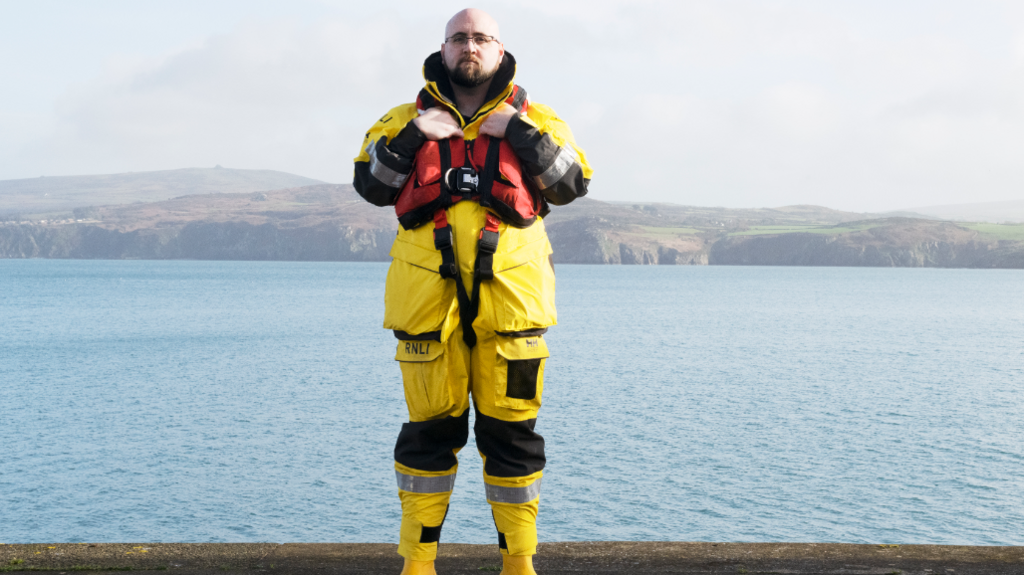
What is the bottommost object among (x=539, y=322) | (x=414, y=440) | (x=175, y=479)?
(x=175, y=479)

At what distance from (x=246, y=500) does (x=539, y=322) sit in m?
20.8

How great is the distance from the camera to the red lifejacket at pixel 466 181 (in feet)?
11.3

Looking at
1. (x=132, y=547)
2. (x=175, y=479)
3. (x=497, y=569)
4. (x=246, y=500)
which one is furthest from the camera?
(x=175, y=479)

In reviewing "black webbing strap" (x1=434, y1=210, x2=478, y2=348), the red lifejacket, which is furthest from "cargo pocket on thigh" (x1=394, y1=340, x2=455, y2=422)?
the red lifejacket

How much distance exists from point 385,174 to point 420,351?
2.46ft

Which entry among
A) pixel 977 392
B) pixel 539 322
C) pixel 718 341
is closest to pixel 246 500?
pixel 539 322

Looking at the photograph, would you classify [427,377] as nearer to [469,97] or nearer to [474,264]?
[474,264]

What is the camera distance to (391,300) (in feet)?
11.6

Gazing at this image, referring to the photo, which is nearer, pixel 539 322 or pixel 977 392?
pixel 539 322

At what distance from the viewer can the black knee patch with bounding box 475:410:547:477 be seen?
138 inches

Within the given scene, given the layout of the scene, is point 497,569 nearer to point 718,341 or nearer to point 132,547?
point 132,547

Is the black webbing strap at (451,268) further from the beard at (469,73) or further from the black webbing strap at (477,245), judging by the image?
the beard at (469,73)

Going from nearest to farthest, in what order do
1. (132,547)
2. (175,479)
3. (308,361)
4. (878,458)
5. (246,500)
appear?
1. (132,547)
2. (246,500)
3. (175,479)
4. (878,458)
5. (308,361)

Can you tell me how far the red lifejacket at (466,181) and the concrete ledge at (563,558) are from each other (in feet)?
5.39
